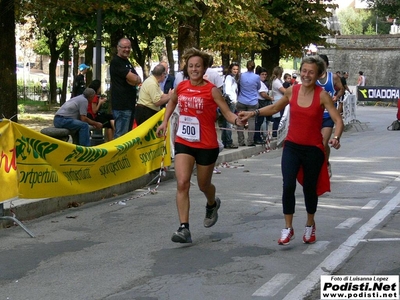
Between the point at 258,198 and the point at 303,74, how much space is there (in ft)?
12.7

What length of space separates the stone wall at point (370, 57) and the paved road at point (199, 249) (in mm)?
57480

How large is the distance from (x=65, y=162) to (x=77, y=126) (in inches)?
126

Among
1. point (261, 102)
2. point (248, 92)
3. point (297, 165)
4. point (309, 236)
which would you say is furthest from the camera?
point (261, 102)

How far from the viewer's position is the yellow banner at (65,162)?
9664mm

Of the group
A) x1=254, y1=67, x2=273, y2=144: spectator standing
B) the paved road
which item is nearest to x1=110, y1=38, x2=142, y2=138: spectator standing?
the paved road

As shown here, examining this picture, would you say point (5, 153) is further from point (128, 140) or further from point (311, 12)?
point (311, 12)

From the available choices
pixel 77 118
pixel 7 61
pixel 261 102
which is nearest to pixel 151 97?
pixel 77 118

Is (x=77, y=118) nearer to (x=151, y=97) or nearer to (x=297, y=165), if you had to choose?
(x=151, y=97)

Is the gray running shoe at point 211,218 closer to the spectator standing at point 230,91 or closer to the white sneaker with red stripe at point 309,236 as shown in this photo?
the white sneaker with red stripe at point 309,236

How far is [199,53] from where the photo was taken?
28.1 feet

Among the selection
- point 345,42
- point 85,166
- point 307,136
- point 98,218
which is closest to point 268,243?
point 307,136

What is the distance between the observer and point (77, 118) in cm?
1453

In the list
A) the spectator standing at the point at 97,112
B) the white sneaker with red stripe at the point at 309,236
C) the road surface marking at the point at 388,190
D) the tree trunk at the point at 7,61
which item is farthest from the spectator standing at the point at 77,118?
the white sneaker with red stripe at the point at 309,236

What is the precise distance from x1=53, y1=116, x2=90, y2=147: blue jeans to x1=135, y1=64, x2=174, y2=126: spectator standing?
0.90m
